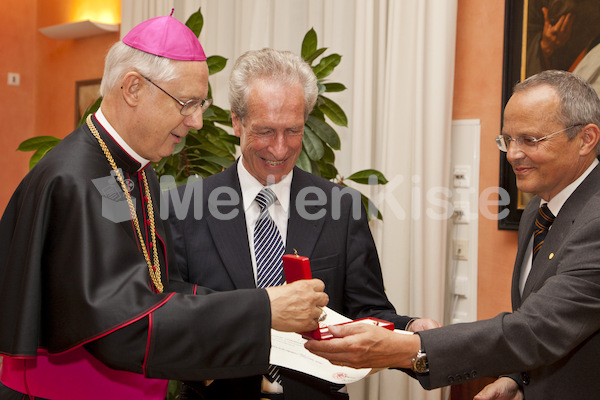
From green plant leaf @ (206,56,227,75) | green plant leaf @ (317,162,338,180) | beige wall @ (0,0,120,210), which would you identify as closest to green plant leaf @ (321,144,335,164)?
green plant leaf @ (317,162,338,180)

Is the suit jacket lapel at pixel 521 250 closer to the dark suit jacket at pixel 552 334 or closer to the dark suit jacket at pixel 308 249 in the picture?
the dark suit jacket at pixel 552 334

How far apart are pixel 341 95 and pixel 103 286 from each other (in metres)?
2.69

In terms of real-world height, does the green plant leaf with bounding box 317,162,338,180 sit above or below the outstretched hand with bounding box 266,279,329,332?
above

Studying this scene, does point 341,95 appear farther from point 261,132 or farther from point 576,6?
point 261,132

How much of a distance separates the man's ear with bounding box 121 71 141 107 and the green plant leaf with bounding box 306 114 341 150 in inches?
64.2

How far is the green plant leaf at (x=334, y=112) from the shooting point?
3254mm

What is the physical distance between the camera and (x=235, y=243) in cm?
201

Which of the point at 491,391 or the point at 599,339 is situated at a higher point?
the point at 599,339

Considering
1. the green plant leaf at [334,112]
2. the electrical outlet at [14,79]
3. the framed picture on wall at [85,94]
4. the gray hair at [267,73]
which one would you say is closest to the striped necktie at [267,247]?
the gray hair at [267,73]

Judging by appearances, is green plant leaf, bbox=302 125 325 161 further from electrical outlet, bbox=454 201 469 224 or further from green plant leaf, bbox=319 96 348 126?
electrical outlet, bbox=454 201 469 224

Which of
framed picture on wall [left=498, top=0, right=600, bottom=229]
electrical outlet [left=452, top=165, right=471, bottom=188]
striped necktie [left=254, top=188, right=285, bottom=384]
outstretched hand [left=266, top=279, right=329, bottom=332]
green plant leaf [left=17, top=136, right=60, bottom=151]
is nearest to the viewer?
outstretched hand [left=266, top=279, right=329, bottom=332]

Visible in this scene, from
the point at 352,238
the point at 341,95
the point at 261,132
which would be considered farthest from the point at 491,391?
the point at 341,95

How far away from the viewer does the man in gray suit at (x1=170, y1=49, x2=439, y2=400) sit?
6.60 feet

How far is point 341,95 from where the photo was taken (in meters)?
3.83
